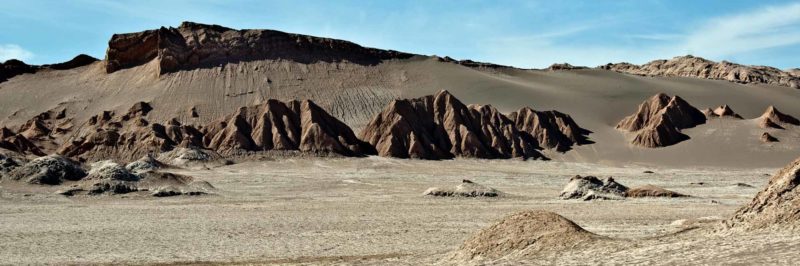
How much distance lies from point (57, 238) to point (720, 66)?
5509 inches

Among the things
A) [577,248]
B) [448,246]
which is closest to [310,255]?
[448,246]

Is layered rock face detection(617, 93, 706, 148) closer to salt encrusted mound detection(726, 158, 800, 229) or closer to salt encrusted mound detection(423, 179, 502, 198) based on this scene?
salt encrusted mound detection(423, 179, 502, 198)

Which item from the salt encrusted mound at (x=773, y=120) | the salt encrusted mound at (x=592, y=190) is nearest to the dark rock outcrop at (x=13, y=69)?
the salt encrusted mound at (x=773, y=120)

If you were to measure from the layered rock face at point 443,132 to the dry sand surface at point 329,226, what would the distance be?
24.6 metres

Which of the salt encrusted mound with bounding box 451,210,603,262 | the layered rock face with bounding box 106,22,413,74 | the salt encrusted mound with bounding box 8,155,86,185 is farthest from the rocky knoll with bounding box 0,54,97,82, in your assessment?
the salt encrusted mound with bounding box 451,210,603,262

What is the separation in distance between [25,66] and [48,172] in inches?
2974

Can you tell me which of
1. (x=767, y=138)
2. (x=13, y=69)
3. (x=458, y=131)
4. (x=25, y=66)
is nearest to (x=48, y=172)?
(x=458, y=131)

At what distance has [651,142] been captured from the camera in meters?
85.3

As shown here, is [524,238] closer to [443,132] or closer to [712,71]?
[443,132]

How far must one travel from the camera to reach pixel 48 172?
147 ft

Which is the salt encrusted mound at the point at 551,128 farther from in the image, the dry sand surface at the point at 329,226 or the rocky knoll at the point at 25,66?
the rocky knoll at the point at 25,66

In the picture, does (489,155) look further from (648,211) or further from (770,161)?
(648,211)

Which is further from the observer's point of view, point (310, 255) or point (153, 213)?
point (153, 213)

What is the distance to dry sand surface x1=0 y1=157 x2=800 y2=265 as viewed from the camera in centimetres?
1373
